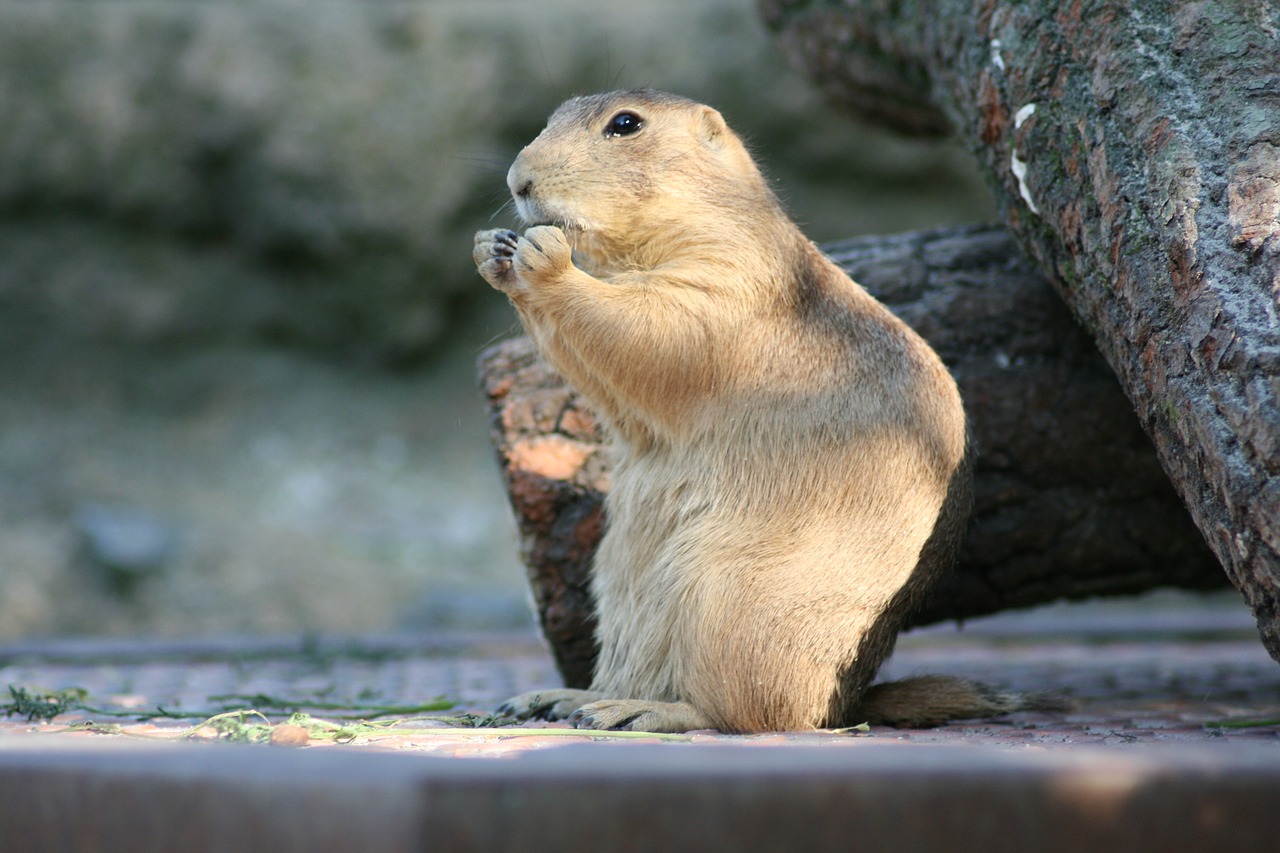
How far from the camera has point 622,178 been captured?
3.87m

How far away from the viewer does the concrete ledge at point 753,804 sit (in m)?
1.59

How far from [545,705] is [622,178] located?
165 centimetres

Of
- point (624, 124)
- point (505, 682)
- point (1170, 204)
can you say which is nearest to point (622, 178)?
point (624, 124)

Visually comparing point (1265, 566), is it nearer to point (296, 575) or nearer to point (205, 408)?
point (296, 575)

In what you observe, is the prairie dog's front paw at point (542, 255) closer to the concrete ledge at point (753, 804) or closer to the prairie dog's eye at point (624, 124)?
the prairie dog's eye at point (624, 124)

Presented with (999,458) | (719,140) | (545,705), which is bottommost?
(545,705)

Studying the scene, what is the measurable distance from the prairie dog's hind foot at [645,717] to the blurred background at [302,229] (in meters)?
7.17

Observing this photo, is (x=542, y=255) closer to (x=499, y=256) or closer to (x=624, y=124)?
(x=499, y=256)

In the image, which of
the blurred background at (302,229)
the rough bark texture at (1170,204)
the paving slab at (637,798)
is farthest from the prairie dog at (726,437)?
the blurred background at (302,229)

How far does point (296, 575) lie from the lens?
10273mm

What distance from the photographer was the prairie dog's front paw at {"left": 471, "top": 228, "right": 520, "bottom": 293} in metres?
3.70

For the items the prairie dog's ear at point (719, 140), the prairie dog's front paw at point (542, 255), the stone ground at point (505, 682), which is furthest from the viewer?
the prairie dog's ear at point (719, 140)

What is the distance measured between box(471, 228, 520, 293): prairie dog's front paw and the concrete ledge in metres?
2.23

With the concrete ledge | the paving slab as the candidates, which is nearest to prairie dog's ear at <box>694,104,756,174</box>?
the paving slab
